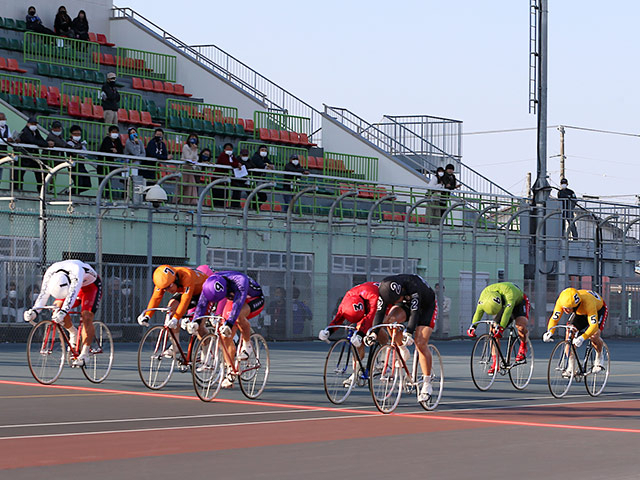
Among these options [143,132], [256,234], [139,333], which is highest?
[143,132]

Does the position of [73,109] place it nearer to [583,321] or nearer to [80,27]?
[80,27]

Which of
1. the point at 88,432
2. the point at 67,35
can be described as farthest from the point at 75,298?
the point at 67,35

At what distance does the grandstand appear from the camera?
25.4m

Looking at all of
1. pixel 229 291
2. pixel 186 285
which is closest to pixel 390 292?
pixel 229 291

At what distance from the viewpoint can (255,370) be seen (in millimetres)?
14164

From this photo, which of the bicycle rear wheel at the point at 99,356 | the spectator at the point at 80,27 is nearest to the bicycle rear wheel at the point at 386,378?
the bicycle rear wheel at the point at 99,356

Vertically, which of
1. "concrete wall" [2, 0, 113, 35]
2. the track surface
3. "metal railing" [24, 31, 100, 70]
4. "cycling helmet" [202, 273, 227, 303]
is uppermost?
"concrete wall" [2, 0, 113, 35]

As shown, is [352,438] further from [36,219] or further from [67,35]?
[67,35]

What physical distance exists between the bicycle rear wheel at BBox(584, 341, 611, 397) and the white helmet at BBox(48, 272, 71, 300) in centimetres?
Result: 692

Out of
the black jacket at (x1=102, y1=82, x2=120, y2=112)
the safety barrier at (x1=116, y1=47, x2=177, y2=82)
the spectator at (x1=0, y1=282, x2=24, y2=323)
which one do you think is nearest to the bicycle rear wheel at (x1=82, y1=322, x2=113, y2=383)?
the spectator at (x1=0, y1=282, x2=24, y2=323)

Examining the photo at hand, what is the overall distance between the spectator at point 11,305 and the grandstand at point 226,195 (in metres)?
0.25

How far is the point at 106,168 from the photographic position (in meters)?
27.2

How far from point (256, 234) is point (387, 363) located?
16.0 m

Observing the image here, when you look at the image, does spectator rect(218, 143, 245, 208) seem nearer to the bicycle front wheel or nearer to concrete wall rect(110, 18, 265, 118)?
concrete wall rect(110, 18, 265, 118)
